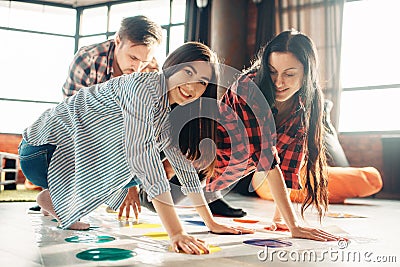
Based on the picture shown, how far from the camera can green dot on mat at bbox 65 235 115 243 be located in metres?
1.24

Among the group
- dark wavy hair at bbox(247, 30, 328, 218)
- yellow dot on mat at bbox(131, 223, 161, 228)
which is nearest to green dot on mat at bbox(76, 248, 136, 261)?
yellow dot on mat at bbox(131, 223, 161, 228)

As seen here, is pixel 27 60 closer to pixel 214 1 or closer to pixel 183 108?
pixel 214 1

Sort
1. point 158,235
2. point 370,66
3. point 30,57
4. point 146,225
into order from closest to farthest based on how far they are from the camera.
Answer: point 158,235 < point 146,225 < point 370,66 < point 30,57

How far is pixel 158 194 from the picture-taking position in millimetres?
1053

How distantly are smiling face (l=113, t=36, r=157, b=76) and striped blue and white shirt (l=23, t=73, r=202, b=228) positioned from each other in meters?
0.28

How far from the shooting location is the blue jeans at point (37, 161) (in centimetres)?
139

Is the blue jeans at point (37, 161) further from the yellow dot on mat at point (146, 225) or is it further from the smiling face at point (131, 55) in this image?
the smiling face at point (131, 55)

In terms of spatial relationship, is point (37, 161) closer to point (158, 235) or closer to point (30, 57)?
point (158, 235)

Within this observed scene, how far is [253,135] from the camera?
4.91 feet

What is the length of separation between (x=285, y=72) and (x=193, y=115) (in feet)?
1.08

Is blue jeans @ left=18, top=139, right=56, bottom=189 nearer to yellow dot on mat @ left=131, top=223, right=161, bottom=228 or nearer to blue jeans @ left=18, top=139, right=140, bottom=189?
blue jeans @ left=18, top=139, right=140, bottom=189

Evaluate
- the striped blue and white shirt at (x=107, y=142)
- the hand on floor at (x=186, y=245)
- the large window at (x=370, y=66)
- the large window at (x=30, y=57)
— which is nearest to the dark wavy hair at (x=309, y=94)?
the striped blue and white shirt at (x=107, y=142)

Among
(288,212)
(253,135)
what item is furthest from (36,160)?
(288,212)

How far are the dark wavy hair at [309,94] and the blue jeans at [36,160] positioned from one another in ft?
2.36
